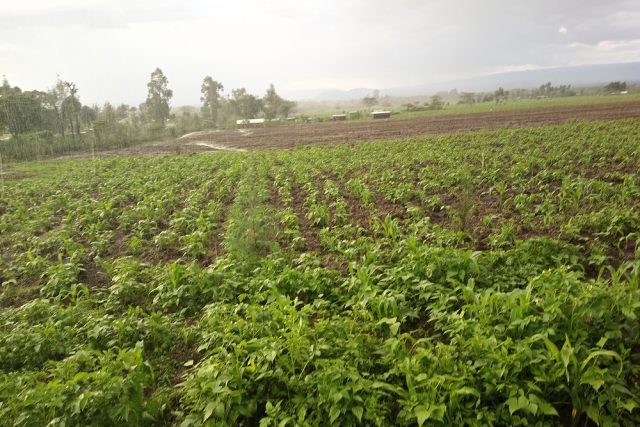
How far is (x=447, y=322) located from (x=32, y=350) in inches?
190

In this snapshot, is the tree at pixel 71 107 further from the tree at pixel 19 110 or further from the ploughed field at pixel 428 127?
the ploughed field at pixel 428 127

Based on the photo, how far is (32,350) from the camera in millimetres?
4457

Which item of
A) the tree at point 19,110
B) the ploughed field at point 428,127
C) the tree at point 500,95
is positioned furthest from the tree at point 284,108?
the tree at point 500,95

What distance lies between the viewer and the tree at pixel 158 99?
69.0m

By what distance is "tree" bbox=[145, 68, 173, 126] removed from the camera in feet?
226

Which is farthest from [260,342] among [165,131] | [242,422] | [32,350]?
[165,131]

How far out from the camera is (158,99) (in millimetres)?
69750

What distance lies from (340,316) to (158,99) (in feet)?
247

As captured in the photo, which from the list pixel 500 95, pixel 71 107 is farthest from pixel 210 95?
pixel 500 95

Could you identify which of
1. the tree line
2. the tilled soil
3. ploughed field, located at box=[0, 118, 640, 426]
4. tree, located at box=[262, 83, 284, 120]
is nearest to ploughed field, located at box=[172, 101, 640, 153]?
the tilled soil

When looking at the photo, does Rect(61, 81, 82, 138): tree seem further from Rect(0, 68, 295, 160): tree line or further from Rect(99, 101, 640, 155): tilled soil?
Rect(99, 101, 640, 155): tilled soil

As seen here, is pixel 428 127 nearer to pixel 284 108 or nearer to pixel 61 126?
pixel 61 126

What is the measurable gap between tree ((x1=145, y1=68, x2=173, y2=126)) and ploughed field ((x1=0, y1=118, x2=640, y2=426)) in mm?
65546

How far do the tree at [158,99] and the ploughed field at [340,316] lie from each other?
215ft
